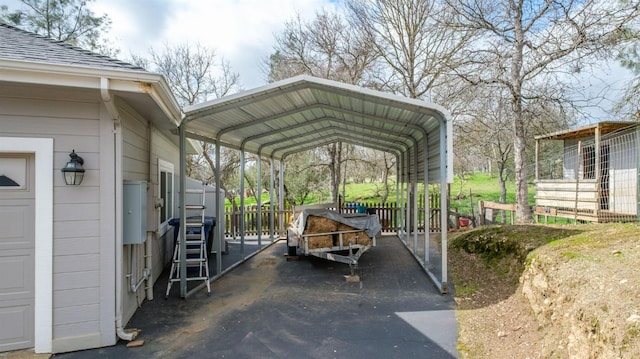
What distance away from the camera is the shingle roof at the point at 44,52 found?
3344mm

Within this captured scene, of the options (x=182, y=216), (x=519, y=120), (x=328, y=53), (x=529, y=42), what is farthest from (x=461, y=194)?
(x=182, y=216)

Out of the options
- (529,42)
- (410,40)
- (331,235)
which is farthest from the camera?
(410,40)

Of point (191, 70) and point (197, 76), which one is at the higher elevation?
point (191, 70)

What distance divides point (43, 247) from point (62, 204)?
462 millimetres

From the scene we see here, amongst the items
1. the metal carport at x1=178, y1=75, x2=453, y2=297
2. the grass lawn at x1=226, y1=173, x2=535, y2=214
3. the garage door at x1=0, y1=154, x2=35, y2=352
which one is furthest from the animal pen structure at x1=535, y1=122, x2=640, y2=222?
the garage door at x1=0, y1=154, x2=35, y2=352

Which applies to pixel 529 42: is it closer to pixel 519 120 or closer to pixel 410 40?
pixel 519 120

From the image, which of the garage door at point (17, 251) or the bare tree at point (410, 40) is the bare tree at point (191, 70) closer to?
the bare tree at point (410, 40)

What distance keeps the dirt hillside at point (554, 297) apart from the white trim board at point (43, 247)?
4.18 metres

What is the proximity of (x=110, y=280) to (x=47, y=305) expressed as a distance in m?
0.59

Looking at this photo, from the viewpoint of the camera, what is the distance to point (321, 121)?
781cm

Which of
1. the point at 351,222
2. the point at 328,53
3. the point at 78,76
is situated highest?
the point at 328,53

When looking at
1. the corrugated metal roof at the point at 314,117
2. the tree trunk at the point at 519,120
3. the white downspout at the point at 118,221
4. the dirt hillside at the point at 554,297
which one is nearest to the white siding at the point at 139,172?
the white downspout at the point at 118,221

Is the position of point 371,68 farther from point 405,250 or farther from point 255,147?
point 405,250

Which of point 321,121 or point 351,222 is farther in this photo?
point 321,121
